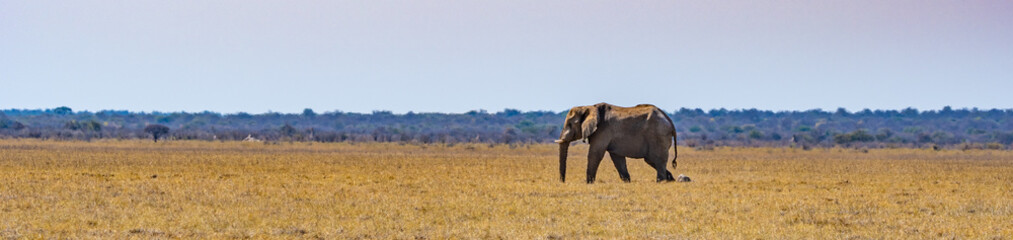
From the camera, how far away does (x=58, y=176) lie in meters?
25.4

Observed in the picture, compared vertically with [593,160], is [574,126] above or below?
above

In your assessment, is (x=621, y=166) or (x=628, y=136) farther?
(x=621, y=166)

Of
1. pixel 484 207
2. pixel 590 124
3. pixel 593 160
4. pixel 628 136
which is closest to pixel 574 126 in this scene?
pixel 590 124

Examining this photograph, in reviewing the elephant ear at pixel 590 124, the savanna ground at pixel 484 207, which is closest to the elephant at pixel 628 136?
the elephant ear at pixel 590 124

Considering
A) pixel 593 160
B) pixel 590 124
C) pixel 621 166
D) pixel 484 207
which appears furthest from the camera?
pixel 621 166

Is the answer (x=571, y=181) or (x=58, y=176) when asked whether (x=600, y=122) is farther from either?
(x=58, y=176)

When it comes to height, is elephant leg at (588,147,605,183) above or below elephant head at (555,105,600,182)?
below

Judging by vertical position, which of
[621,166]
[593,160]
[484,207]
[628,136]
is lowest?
[484,207]

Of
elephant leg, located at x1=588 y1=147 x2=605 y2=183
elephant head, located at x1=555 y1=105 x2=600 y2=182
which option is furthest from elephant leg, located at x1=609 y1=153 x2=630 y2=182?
elephant head, located at x1=555 y1=105 x2=600 y2=182

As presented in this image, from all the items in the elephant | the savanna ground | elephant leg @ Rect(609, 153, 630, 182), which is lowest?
the savanna ground

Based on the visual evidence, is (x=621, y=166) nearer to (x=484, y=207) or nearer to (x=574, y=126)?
(x=574, y=126)

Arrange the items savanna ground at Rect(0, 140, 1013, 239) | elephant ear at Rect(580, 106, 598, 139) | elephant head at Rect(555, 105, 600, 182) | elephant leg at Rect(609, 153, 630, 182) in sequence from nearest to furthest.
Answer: savanna ground at Rect(0, 140, 1013, 239), elephant ear at Rect(580, 106, 598, 139), elephant head at Rect(555, 105, 600, 182), elephant leg at Rect(609, 153, 630, 182)

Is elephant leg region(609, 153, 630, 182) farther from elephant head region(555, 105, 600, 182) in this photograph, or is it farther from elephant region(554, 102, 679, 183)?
elephant head region(555, 105, 600, 182)

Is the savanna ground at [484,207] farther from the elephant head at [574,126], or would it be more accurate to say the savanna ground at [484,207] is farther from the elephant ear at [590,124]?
the elephant ear at [590,124]
